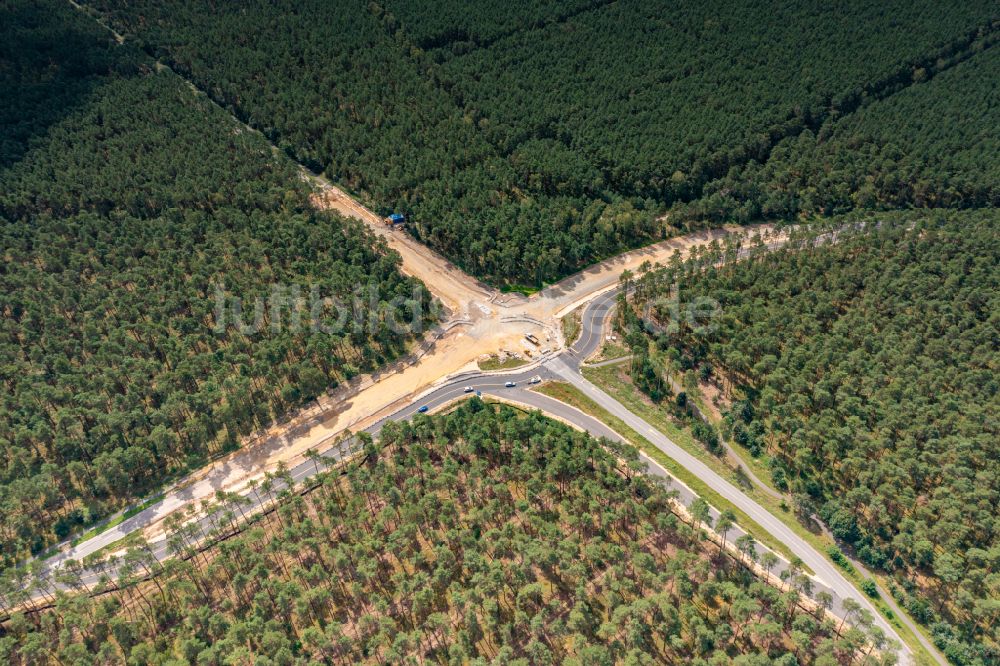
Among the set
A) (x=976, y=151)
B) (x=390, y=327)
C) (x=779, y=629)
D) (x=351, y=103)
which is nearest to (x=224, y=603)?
(x=390, y=327)

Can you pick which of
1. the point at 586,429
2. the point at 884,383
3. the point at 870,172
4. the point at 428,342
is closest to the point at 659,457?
the point at 586,429

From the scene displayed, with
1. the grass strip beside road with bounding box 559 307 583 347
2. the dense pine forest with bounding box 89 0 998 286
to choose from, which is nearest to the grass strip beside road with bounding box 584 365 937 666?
the grass strip beside road with bounding box 559 307 583 347

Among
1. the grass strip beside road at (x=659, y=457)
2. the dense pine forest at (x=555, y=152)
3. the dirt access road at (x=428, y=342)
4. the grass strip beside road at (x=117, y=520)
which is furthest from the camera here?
the dense pine forest at (x=555, y=152)

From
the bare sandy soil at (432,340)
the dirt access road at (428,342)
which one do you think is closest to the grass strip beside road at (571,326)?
the bare sandy soil at (432,340)

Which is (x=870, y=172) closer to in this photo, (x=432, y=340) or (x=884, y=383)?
(x=884, y=383)

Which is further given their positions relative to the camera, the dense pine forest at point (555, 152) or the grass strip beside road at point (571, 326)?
the dense pine forest at point (555, 152)

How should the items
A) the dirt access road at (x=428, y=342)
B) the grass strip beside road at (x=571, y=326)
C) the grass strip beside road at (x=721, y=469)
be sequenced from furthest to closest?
1. the grass strip beside road at (x=571, y=326)
2. the dirt access road at (x=428, y=342)
3. the grass strip beside road at (x=721, y=469)

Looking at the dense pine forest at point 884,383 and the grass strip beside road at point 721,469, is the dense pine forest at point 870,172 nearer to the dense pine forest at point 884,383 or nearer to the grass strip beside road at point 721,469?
the dense pine forest at point 884,383
